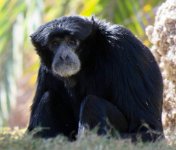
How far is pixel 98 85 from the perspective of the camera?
416 inches

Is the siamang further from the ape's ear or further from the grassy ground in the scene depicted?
the grassy ground

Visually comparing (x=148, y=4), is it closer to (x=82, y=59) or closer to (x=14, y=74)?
(x=14, y=74)

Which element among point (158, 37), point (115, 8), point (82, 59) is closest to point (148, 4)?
point (115, 8)

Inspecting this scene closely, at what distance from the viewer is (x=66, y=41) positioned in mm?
10648

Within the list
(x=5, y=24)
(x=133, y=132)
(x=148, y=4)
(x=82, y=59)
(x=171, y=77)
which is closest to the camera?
(x=133, y=132)

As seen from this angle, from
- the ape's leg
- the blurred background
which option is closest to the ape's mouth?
the ape's leg

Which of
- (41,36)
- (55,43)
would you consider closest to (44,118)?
(55,43)

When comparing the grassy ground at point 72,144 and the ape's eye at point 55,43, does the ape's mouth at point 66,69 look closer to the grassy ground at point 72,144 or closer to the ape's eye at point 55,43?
the ape's eye at point 55,43

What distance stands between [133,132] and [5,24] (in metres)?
6.93

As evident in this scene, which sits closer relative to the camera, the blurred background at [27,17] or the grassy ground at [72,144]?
the grassy ground at [72,144]

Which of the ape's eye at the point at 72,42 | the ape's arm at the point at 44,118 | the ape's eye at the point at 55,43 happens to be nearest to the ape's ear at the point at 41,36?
the ape's eye at the point at 55,43

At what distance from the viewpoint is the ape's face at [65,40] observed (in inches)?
413

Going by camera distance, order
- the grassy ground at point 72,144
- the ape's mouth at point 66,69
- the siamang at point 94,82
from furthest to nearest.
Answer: the ape's mouth at point 66,69
the siamang at point 94,82
the grassy ground at point 72,144

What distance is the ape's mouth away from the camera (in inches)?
411
